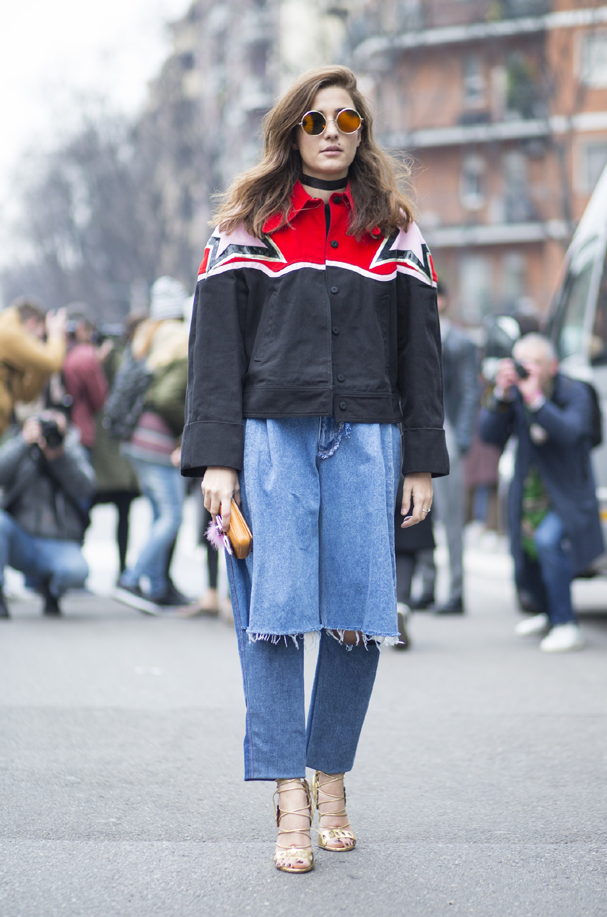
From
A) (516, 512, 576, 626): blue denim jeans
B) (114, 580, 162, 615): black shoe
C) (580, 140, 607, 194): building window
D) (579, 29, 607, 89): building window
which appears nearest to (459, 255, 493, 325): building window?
(580, 140, 607, 194): building window

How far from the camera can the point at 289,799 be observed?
3.22 m

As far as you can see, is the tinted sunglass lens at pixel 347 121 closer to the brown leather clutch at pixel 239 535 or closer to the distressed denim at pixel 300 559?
the distressed denim at pixel 300 559

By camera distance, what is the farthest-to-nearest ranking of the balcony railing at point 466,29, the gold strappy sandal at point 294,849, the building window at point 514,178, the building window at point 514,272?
1. the building window at point 514,272
2. the building window at point 514,178
3. the balcony railing at point 466,29
4. the gold strappy sandal at point 294,849

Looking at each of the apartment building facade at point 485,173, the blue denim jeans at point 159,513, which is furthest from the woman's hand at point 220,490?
the apartment building facade at point 485,173

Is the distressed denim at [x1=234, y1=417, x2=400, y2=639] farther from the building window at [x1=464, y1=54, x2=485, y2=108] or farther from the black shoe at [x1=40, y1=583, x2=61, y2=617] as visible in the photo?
the building window at [x1=464, y1=54, x2=485, y2=108]

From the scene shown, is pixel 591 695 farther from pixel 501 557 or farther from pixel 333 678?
pixel 501 557

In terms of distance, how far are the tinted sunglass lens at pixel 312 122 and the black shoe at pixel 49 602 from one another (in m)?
5.25

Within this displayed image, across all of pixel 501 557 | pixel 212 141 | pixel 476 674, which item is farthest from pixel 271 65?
pixel 476 674

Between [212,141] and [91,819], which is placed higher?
[212,141]

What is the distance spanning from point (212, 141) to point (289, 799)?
2616 cm

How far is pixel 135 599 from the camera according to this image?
805 cm

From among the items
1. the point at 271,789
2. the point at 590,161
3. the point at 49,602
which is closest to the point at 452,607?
the point at 49,602

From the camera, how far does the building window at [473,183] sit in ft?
145

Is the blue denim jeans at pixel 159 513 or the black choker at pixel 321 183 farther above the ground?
the black choker at pixel 321 183
